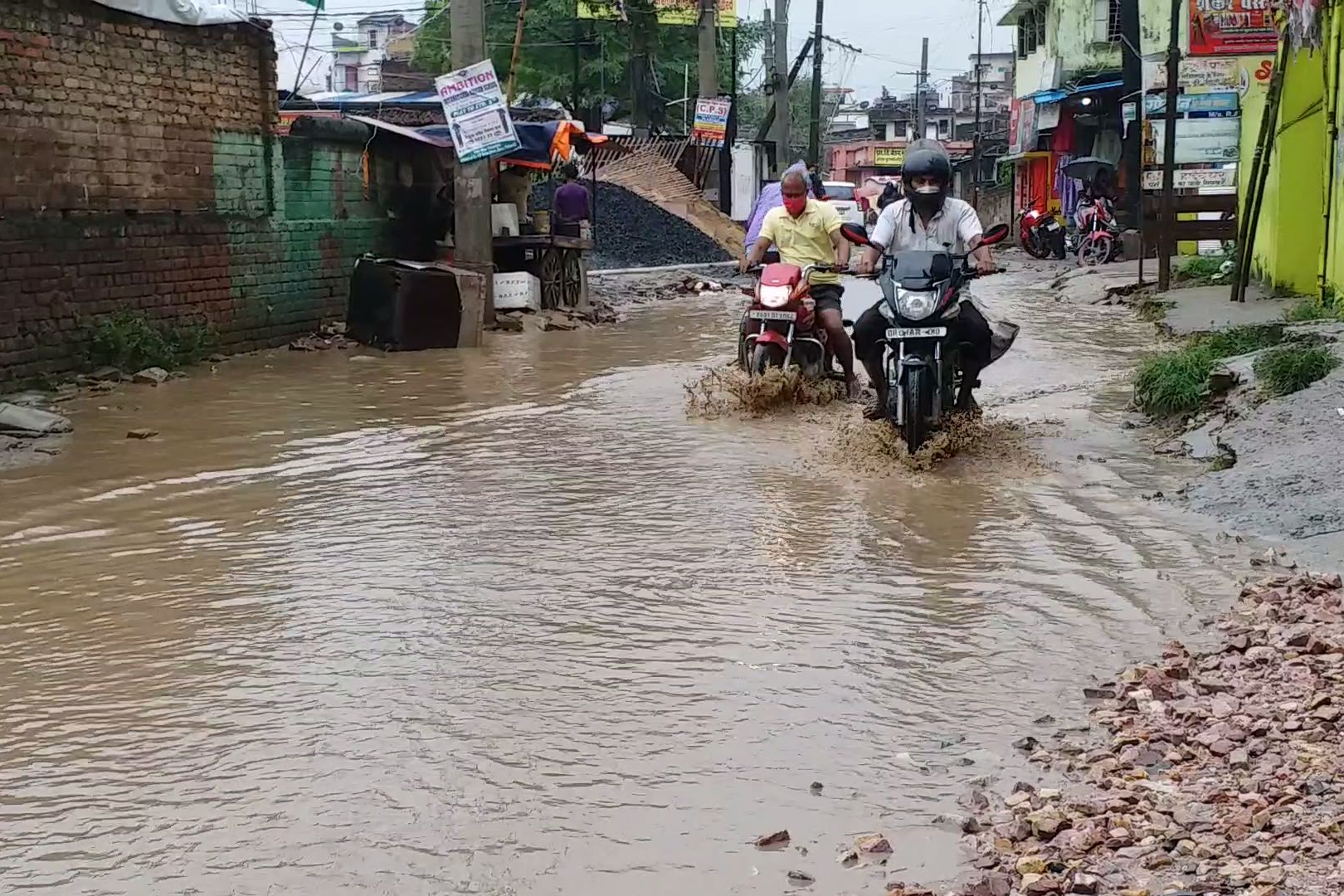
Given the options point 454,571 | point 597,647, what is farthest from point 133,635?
point 597,647

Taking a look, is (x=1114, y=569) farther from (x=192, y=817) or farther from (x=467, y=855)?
(x=192, y=817)

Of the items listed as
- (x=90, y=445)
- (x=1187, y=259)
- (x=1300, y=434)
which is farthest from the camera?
(x=1187, y=259)

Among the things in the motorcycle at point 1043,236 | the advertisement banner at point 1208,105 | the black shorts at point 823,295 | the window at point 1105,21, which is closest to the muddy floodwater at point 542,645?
the black shorts at point 823,295

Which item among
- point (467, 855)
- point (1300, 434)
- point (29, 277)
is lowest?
point (467, 855)

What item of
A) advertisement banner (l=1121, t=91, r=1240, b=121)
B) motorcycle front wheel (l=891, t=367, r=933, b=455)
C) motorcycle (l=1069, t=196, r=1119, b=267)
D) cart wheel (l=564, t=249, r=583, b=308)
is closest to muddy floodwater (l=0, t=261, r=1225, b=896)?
motorcycle front wheel (l=891, t=367, r=933, b=455)

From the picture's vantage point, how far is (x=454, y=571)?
19.2 ft

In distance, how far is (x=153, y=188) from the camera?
12.5 metres

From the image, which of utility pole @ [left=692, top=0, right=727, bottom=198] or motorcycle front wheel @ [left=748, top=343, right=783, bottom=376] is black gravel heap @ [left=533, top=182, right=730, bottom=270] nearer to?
utility pole @ [left=692, top=0, right=727, bottom=198]

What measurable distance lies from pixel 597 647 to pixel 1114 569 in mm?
2116

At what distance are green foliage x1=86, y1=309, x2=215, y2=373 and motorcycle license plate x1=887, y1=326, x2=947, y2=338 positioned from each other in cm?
707

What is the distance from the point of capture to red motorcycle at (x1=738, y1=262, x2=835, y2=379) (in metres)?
9.25

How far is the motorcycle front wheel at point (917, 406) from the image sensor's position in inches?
293

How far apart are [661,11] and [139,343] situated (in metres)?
29.6

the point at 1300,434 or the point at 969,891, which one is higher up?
the point at 1300,434
